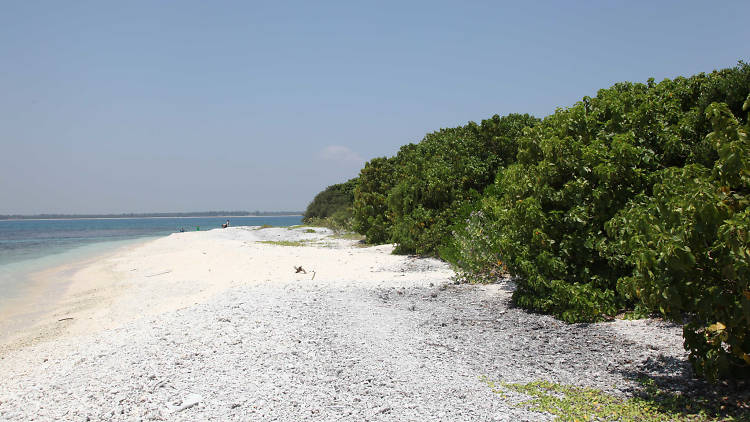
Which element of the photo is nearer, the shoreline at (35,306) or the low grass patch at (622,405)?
the low grass patch at (622,405)

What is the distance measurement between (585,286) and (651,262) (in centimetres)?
351

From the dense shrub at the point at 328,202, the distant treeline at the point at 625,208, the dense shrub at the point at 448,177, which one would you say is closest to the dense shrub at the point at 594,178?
the distant treeline at the point at 625,208

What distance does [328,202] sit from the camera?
6100 cm

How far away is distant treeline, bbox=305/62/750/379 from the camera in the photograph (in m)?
3.77

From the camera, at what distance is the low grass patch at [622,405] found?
4.10 metres

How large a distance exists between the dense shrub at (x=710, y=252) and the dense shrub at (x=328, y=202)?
4981 centimetres

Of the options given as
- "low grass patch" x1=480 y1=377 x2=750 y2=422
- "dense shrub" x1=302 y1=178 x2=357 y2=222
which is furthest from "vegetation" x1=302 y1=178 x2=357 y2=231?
"low grass patch" x1=480 y1=377 x2=750 y2=422

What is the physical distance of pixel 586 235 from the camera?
7371mm

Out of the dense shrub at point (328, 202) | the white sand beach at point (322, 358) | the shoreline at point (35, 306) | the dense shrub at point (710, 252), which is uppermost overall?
the dense shrub at point (328, 202)

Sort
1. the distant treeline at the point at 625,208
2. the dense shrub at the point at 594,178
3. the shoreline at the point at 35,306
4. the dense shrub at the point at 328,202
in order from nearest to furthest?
the distant treeline at the point at 625,208
the dense shrub at the point at 594,178
the shoreline at the point at 35,306
the dense shrub at the point at 328,202

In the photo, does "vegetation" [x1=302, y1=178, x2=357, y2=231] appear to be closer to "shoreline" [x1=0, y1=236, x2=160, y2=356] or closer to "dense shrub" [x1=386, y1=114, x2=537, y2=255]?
"shoreline" [x1=0, y1=236, x2=160, y2=356]

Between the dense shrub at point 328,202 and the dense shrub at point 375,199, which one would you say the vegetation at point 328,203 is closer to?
the dense shrub at point 328,202

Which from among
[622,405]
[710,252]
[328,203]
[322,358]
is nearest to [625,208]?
[710,252]

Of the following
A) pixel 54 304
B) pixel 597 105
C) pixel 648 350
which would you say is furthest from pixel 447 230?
pixel 54 304
